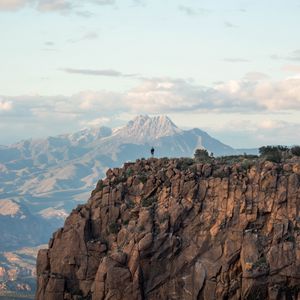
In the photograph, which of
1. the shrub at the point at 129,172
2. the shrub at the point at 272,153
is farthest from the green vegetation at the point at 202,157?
the shrub at the point at 129,172

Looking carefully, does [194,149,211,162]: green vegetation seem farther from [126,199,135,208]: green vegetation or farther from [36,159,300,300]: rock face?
[126,199,135,208]: green vegetation

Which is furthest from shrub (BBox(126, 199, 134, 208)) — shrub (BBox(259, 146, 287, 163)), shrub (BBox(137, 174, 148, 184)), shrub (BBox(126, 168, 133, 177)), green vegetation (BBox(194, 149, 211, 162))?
shrub (BBox(259, 146, 287, 163))

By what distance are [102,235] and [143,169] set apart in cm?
1054

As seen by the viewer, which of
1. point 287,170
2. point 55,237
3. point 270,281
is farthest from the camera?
point 55,237

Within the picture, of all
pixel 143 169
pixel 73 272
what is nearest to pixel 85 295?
pixel 73 272

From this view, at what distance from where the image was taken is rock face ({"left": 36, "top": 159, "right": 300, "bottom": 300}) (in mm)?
94875

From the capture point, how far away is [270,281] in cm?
9388

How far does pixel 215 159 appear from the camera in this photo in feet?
375

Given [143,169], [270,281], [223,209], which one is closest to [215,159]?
[143,169]

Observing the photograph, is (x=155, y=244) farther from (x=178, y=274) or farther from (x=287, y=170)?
(x=287, y=170)

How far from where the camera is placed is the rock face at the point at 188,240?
94.9 m

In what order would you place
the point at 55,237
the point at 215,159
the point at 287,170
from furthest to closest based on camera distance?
1. the point at 215,159
2. the point at 55,237
3. the point at 287,170

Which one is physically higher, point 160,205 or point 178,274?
point 160,205

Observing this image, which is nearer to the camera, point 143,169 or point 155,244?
point 155,244
